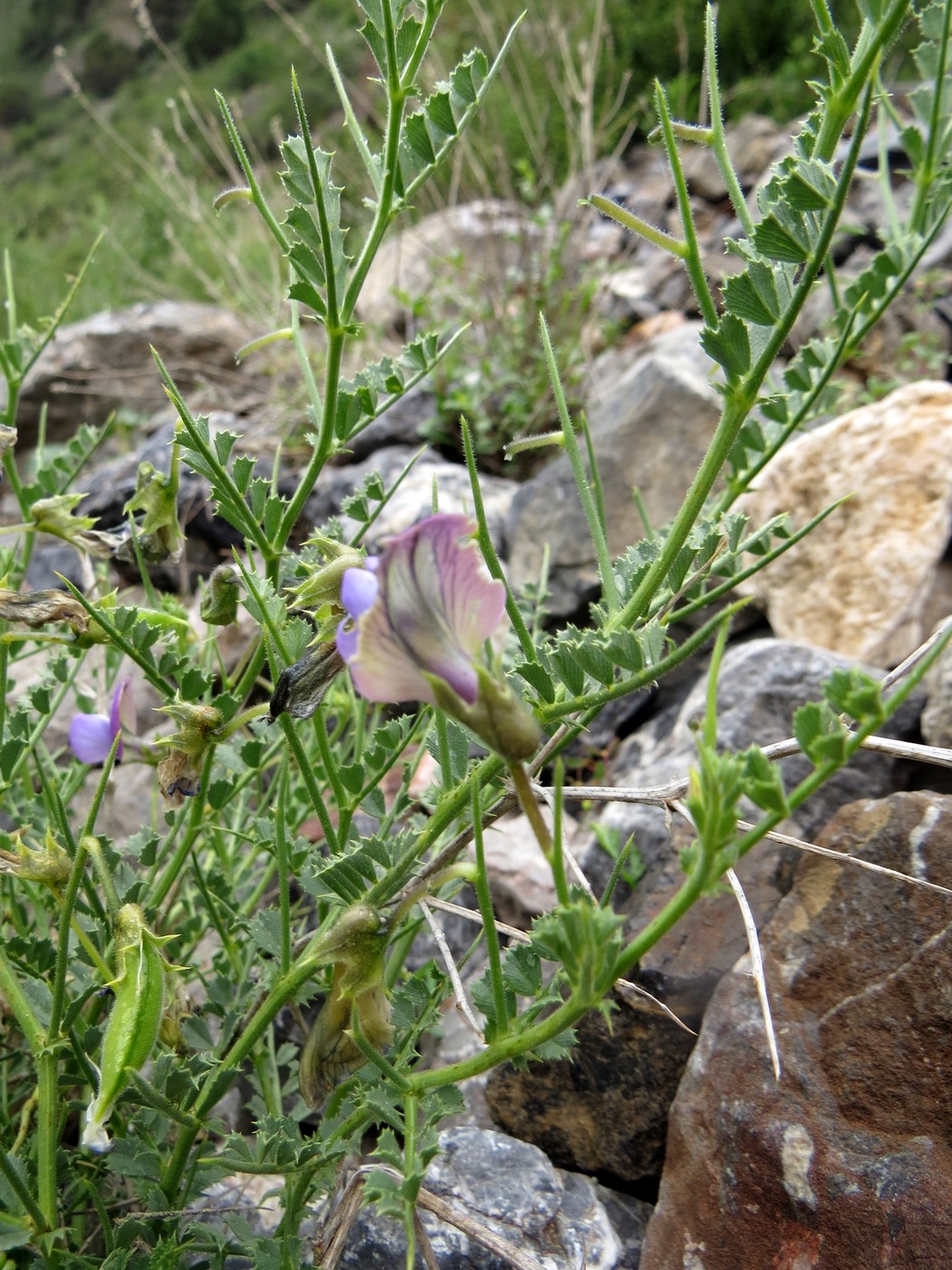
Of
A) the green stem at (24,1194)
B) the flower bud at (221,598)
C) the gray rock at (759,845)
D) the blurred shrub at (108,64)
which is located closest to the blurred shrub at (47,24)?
the blurred shrub at (108,64)

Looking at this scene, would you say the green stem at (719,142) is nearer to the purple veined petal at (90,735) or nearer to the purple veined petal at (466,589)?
the purple veined petal at (466,589)

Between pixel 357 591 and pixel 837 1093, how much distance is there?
0.55 meters

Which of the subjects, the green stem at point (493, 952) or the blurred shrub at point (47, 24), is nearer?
the green stem at point (493, 952)

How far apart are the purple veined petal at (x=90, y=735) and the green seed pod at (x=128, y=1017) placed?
0.66ft

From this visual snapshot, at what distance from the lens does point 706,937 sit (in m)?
0.97

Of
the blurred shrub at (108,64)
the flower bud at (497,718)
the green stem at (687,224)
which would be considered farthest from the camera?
the blurred shrub at (108,64)

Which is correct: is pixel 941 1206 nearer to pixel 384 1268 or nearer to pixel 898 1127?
pixel 898 1127

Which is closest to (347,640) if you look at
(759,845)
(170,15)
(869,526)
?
(759,845)

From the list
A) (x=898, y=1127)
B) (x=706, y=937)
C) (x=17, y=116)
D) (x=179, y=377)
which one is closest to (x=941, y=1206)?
(x=898, y=1127)

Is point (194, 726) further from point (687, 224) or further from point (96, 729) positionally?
point (687, 224)

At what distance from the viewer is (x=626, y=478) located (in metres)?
1.97

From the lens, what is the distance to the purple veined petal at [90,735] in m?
0.74

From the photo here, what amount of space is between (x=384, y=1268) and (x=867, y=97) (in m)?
0.79

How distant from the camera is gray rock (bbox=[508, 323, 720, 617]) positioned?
1818 mm
